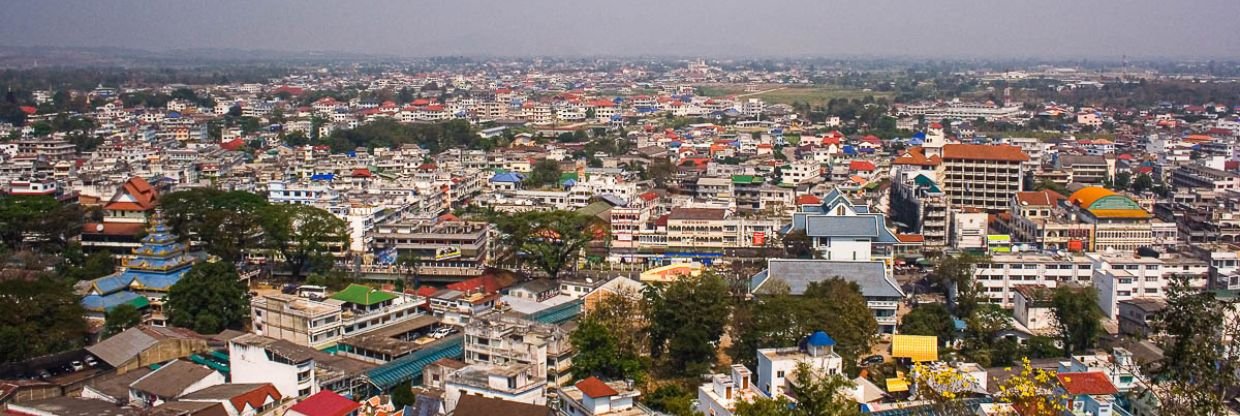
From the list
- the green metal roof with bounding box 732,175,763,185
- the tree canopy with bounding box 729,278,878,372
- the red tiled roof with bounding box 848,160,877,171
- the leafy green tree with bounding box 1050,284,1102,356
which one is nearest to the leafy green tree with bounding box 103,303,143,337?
the tree canopy with bounding box 729,278,878,372

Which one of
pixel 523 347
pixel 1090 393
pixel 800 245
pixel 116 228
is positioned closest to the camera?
pixel 1090 393

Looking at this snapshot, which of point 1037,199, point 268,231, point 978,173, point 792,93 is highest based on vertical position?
point 792,93

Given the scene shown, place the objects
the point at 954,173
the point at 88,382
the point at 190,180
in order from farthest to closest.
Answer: the point at 190,180
the point at 954,173
the point at 88,382

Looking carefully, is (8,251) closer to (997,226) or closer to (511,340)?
(511,340)

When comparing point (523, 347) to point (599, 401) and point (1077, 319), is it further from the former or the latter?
point (1077, 319)

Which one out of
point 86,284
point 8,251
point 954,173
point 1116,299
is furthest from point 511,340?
point 954,173

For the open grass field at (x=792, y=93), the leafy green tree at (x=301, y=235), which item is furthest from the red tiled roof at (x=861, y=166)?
the open grass field at (x=792, y=93)

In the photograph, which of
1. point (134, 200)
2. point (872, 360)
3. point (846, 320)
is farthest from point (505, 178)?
point (846, 320)
